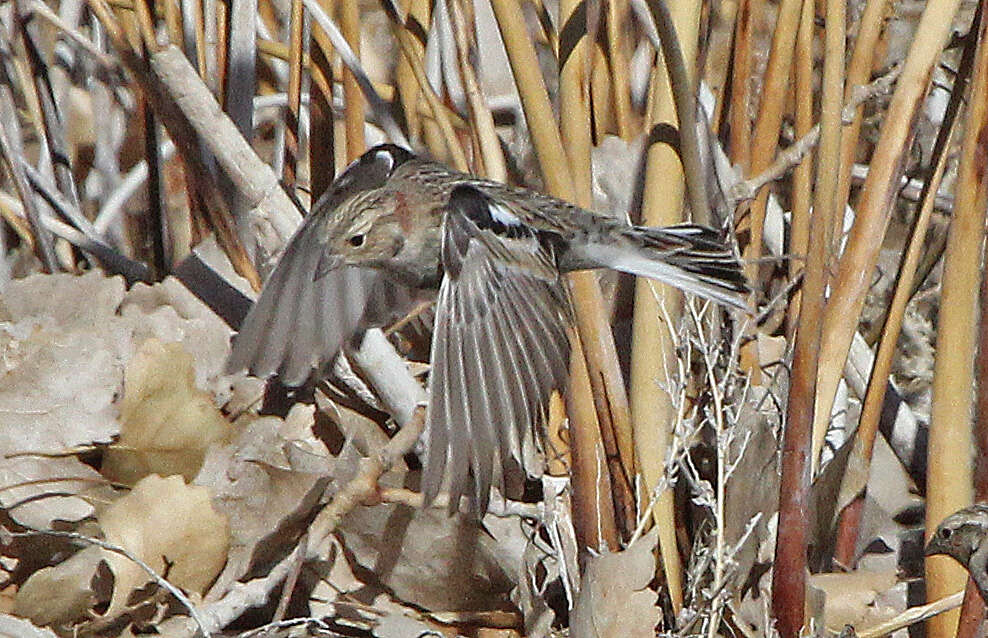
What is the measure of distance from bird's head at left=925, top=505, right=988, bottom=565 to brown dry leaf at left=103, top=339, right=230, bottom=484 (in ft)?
2.93

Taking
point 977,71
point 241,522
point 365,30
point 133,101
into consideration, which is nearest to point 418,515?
point 241,522

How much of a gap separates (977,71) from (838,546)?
63 cm

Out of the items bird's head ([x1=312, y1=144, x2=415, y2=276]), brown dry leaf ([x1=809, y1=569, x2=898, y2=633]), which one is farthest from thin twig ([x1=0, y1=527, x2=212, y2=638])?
brown dry leaf ([x1=809, y1=569, x2=898, y2=633])

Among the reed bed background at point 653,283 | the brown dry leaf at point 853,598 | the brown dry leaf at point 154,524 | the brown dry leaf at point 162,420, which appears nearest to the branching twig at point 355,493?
the reed bed background at point 653,283

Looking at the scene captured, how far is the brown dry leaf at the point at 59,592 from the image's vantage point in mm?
1764

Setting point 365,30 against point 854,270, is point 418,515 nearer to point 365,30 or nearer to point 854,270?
point 854,270

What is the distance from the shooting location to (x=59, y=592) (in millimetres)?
1778

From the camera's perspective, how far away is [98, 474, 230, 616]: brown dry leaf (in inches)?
69.7

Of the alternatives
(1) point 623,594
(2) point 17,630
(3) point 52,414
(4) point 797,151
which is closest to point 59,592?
(2) point 17,630

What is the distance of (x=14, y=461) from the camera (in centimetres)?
191

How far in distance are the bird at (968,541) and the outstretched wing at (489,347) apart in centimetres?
46

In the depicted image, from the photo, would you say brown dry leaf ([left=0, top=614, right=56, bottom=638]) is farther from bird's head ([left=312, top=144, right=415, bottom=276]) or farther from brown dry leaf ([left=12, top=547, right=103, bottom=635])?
bird's head ([left=312, top=144, right=415, bottom=276])

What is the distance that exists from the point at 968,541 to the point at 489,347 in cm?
58

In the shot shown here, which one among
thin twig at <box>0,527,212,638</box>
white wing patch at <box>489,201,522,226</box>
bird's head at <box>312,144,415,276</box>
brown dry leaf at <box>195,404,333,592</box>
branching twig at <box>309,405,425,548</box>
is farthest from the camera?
bird's head at <box>312,144,415,276</box>
